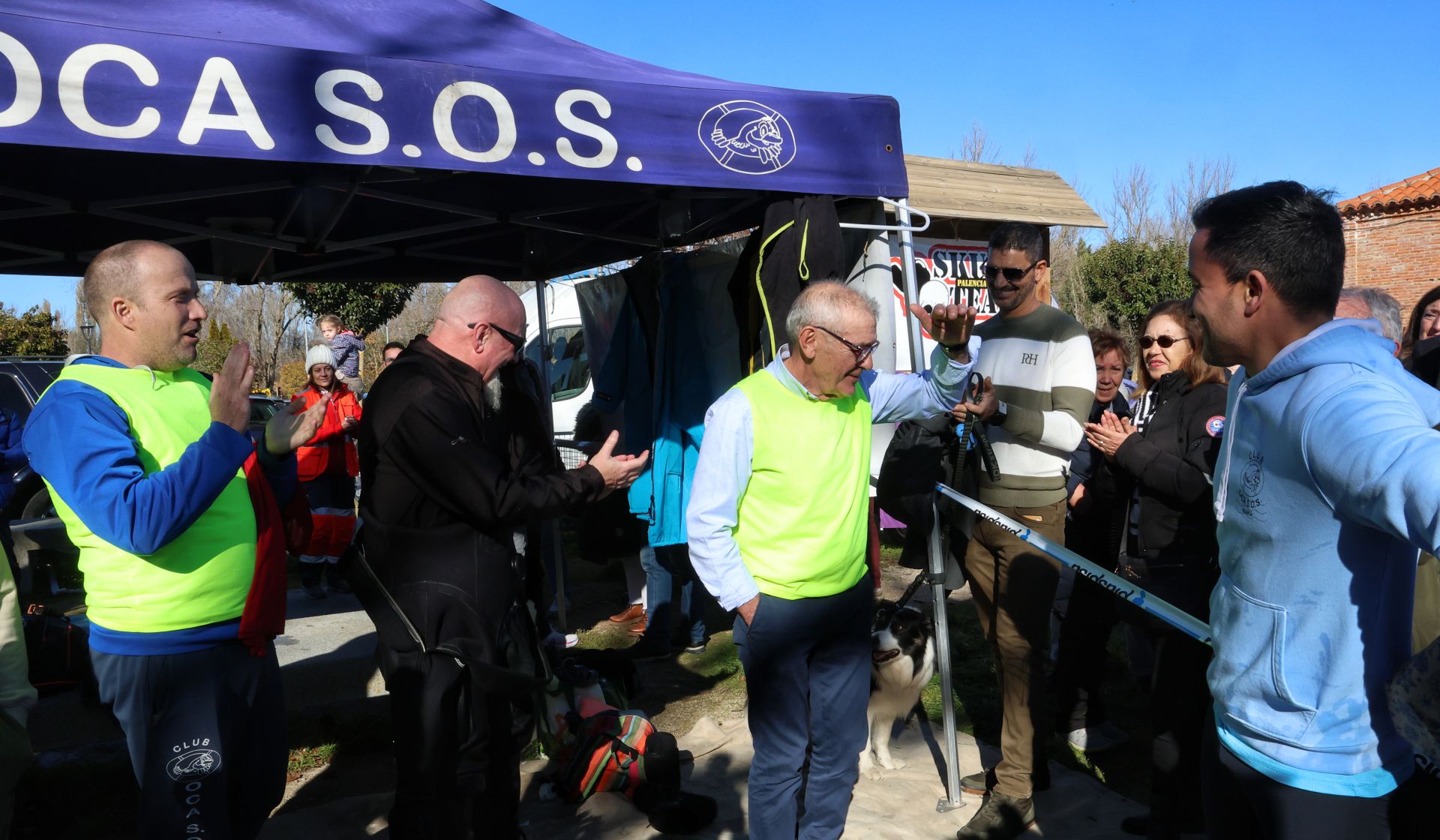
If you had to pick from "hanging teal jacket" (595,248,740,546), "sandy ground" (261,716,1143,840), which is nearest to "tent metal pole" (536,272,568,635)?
"hanging teal jacket" (595,248,740,546)

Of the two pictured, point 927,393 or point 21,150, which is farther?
point 21,150

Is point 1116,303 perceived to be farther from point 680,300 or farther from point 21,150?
point 21,150

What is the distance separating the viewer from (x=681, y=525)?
5020 mm

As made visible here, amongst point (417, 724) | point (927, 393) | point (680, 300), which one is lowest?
point (417, 724)

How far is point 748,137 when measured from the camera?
338cm

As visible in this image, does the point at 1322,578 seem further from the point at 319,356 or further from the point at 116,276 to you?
the point at 319,356

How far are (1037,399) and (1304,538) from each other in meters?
1.87

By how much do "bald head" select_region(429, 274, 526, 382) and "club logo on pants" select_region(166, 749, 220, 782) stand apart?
3.97ft

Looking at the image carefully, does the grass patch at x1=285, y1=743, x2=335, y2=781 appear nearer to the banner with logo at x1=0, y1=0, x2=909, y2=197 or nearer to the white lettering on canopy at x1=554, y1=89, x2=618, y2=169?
the banner with logo at x1=0, y1=0, x2=909, y2=197

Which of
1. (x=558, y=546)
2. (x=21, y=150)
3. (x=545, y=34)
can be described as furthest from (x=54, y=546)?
(x=545, y=34)

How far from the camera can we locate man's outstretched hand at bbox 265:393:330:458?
2.47 meters

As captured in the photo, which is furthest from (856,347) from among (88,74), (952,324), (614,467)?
(88,74)

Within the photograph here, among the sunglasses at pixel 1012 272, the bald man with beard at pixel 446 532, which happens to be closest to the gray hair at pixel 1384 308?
the sunglasses at pixel 1012 272

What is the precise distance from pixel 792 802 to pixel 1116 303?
2446cm
